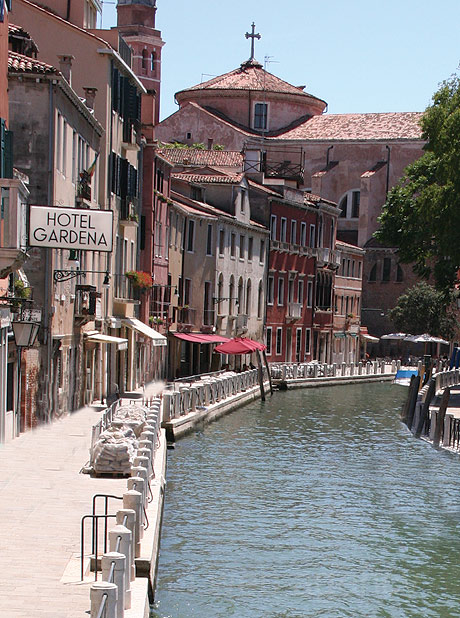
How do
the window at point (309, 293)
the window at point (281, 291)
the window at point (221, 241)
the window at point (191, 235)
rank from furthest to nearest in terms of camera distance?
1. the window at point (309, 293)
2. the window at point (281, 291)
3. the window at point (221, 241)
4. the window at point (191, 235)

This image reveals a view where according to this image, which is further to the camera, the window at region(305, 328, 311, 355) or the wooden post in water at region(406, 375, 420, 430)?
the window at region(305, 328, 311, 355)

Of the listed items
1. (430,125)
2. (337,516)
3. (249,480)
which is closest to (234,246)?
(430,125)

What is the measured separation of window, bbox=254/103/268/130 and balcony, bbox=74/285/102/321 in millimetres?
53153

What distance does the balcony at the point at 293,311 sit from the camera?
210 feet

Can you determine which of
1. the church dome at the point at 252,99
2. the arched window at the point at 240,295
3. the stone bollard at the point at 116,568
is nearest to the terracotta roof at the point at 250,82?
the church dome at the point at 252,99

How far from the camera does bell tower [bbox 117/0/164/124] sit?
85750 mm

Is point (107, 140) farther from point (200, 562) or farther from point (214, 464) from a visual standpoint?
point (200, 562)

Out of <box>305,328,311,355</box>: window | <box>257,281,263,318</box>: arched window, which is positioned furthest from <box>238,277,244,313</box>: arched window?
<box>305,328,311,355</box>: window

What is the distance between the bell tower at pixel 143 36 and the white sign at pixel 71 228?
65.7 m

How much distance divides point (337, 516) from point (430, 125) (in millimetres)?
23965

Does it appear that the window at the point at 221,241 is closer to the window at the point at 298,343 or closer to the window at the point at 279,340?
the window at the point at 279,340

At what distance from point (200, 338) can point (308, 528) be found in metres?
29.9

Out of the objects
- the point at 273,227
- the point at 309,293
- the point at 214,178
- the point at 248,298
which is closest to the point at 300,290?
the point at 309,293

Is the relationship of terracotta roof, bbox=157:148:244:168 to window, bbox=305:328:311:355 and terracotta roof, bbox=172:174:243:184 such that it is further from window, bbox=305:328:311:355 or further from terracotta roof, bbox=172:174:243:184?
window, bbox=305:328:311:355
